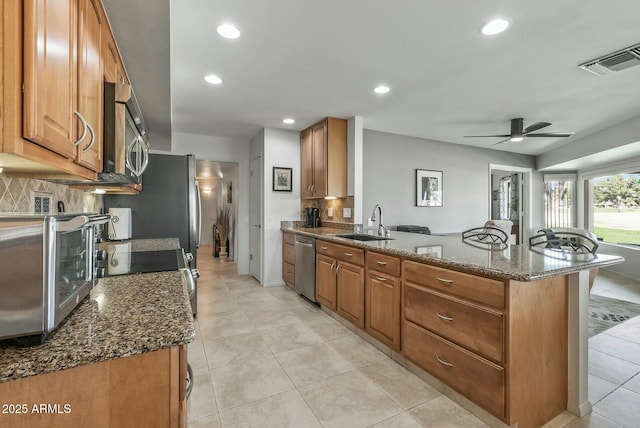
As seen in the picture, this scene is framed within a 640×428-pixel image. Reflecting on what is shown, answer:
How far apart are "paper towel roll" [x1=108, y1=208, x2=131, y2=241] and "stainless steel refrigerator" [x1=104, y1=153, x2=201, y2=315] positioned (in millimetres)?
171

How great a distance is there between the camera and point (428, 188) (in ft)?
16.8

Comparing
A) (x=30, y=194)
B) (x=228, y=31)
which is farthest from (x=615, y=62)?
(x=30, y=194)

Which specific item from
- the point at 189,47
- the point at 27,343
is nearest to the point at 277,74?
the point at 189,47

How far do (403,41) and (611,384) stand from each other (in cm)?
281

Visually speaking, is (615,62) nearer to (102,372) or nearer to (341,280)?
(341,280)

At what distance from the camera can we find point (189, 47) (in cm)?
220

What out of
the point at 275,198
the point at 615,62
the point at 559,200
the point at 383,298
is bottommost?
the point at 383,298

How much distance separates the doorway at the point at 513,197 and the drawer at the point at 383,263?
4.67 m

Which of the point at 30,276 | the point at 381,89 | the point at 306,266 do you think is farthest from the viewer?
the point at 306,266

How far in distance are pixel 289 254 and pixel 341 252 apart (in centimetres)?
146

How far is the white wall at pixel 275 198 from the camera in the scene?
172 inches

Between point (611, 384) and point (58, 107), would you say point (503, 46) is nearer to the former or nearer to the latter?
point (611, 384)

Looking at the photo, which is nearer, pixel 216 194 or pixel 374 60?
pixel 374 60

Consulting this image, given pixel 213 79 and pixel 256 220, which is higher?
pixel 213 79
